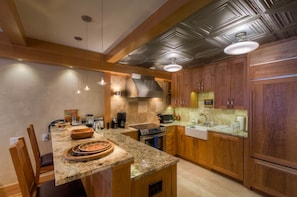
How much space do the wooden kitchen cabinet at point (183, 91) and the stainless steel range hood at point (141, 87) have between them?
62 centimetres

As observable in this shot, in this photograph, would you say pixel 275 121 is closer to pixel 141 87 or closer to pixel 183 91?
pixel 183 91

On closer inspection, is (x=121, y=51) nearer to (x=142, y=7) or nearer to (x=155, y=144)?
(x=142, y=7)

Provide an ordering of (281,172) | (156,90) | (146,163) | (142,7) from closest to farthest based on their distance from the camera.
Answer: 1. (146,163)
2. (142,7)
3. (281,172)
4. (156,90)

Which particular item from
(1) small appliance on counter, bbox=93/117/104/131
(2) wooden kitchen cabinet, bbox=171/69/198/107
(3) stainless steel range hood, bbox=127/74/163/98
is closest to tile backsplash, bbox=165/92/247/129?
(2) wooden kitchen cabinet, bbox=171/69/198/107

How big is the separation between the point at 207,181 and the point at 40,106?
3577mm

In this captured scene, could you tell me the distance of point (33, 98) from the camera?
2.67 meters

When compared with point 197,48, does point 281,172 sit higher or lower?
lower

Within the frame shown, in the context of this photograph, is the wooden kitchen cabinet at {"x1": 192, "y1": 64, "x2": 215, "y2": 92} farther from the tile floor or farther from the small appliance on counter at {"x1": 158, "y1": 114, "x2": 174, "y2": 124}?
the tile floor

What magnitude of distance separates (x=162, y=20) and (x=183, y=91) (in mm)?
2802

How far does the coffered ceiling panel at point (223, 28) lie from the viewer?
4.88ft

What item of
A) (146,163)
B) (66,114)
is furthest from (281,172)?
(66,114)

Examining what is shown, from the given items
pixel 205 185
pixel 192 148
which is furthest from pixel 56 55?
pixel 205 185

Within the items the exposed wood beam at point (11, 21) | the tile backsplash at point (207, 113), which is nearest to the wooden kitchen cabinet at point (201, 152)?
the tile backsplash at point (207, 113)

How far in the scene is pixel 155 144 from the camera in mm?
3555
